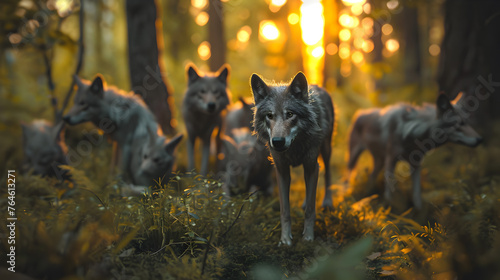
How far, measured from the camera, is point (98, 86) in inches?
225

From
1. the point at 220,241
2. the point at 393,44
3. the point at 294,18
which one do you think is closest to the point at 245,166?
the point at 220,241

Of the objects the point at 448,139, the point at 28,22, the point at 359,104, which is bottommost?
the point at 359,104

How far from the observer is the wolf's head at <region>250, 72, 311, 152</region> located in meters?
3.54

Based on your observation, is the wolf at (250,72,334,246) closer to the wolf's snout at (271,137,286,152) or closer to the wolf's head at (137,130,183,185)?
the wolf's snout at (271,137,286,152)

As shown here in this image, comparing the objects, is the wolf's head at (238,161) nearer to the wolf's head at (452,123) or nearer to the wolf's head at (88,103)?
the wolf's head at (88,103)

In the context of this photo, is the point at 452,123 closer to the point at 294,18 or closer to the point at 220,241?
the point at 220,241

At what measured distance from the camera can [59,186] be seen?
580 cm

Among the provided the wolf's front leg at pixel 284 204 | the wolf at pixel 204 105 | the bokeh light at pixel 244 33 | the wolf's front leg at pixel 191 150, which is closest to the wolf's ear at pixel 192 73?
the wolf at pixel 204 105

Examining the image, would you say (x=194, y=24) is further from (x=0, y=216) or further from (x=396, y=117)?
(x=0, y=216)

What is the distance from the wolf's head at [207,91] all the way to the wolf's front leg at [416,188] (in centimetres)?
383

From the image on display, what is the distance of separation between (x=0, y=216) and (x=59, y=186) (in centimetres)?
218

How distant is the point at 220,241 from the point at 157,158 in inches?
81.4

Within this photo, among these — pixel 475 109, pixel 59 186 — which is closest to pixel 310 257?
pixel 59 186

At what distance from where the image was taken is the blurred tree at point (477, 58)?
7.53 metres
